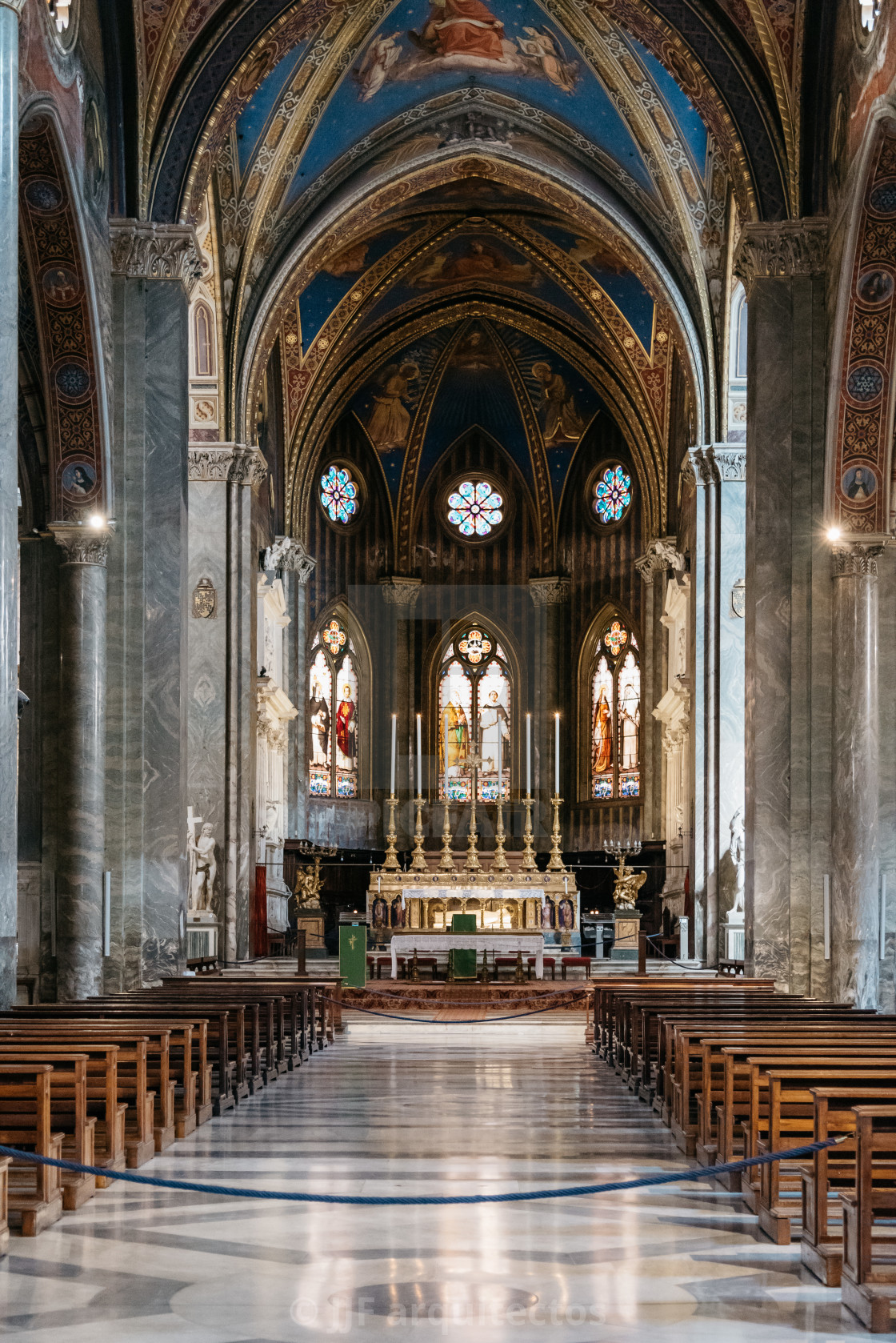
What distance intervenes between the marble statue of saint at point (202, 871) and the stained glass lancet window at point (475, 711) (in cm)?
1303

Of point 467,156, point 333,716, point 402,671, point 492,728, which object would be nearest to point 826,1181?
point 467,156

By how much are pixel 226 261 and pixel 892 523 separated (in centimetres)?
1204

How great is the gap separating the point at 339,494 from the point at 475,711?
239 inches

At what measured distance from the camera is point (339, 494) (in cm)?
3784

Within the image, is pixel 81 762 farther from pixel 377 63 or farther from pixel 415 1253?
pixel 377 63

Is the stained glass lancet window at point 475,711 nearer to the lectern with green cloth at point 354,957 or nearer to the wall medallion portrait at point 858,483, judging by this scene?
the lectern with green cloth at point 354,957

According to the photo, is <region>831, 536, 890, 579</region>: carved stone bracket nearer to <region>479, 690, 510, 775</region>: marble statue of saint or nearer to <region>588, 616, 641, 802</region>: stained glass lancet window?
<region>588, 616, 641, 802</region>: stained glass lancet window

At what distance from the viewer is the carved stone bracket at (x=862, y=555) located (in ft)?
57.1

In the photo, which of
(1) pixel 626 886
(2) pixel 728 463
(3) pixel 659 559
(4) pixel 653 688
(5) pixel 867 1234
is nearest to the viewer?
(5) pixel 867 1234

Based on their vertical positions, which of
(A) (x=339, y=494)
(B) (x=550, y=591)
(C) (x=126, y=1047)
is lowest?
(C) (x=126, y=1047)

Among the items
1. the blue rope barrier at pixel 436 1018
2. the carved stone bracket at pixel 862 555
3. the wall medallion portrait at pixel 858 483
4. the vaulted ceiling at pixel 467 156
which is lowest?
the blue rope barrier at pixel 436 1018

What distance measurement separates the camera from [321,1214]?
7.89m

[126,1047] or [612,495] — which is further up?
[612,495]

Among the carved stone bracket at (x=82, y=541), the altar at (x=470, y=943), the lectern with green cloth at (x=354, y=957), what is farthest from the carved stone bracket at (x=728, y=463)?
the carved stone bracket at (x=82, y=541)
